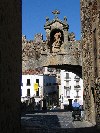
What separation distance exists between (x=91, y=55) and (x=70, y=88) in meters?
45.1

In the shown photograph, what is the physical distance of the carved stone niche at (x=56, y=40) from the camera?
90.4 ft

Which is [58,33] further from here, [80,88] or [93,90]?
[80,88]

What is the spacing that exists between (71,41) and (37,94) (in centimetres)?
3996

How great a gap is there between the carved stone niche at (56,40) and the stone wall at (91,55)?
3866 mm

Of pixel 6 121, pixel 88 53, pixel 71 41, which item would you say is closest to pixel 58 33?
pixel 71 41

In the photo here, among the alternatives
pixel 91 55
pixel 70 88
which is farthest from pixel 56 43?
pixel 70 88

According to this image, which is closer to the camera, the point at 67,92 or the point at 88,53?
the point at 88,53

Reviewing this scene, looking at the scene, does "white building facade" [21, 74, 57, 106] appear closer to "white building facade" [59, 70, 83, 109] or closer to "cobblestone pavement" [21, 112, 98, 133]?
"white building facade" [59, 70, 83, 109]

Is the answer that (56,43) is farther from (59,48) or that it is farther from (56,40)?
(59,48)

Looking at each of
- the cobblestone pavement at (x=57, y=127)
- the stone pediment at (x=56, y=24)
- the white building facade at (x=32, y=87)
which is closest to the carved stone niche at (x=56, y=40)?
the stone pediment at (x=56, y=24)

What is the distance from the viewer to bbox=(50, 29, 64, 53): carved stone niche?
27547 millimetres

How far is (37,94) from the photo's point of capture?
67.1 m

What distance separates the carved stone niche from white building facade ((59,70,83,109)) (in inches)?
1494

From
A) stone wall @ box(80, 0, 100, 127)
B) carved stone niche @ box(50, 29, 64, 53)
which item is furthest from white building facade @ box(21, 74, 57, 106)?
stone wall @ box(80, 0, 100, 127)
